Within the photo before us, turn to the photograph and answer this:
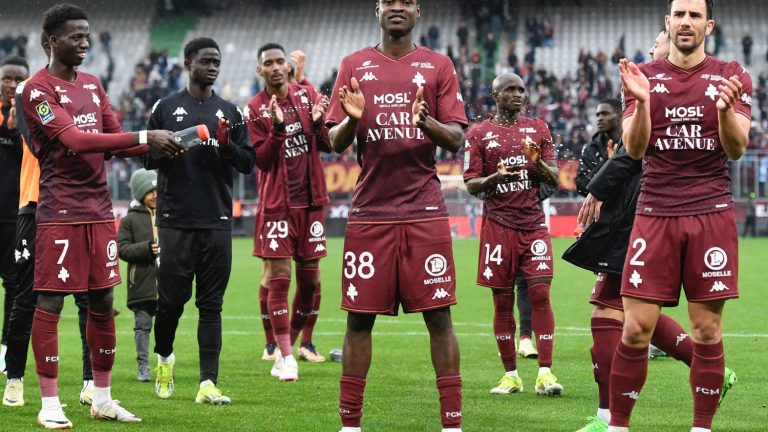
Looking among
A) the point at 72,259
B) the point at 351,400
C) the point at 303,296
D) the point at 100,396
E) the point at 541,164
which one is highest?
the point at 541,164

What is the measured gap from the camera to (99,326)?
7.55m

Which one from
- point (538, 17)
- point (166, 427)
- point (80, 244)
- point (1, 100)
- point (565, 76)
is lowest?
point (166, 427)

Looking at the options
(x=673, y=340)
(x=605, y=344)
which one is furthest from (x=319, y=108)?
(x=673, y=340)

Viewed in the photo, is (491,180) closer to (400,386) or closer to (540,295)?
(540,295)

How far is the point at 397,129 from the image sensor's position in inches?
248

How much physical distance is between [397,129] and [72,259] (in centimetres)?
236

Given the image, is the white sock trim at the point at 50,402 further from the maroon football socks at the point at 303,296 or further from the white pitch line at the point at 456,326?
the white pitch line at the point at 456,326

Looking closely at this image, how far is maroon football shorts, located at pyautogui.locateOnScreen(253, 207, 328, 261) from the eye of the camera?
1020cm

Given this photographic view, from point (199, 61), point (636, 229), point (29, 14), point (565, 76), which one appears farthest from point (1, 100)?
point (29, 14)

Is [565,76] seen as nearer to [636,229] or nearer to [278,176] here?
[278,176]

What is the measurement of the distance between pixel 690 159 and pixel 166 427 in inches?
138

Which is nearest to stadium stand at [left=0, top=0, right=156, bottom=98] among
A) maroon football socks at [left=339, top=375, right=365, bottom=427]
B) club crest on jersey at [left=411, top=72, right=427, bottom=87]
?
club crest on jersey at [left=411, top=72, right=427, bottom=87]

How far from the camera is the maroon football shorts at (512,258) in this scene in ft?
30.2

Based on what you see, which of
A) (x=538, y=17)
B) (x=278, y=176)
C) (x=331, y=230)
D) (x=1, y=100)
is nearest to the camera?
(x=1, y=100)
